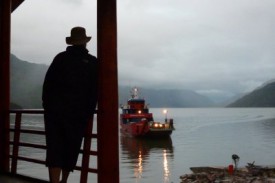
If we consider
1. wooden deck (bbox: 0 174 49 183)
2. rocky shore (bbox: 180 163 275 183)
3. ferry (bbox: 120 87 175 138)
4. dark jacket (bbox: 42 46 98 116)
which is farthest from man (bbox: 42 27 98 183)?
ferry (bbox: 120 87 175 138)

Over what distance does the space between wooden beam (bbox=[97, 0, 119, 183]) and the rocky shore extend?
16877 millimetres

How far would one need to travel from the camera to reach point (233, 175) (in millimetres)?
22125

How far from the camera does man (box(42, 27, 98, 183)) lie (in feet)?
12.6

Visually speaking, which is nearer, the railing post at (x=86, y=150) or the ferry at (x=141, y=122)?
the railing post at (x=86, y=150)

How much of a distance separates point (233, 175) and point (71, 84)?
792 inches

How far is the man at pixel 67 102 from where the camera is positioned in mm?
3828

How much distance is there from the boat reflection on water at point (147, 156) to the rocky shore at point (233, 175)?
187 inches

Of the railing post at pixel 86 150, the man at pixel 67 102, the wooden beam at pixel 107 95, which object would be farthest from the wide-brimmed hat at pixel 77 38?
the railing post at pixel 86 150

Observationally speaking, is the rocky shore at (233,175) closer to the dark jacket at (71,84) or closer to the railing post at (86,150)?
the railing post at (86,150)

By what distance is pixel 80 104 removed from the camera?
3.91 metres

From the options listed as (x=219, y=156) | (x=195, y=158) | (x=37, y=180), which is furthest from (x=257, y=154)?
(x=37, y=180)
